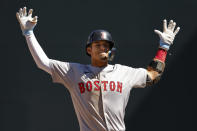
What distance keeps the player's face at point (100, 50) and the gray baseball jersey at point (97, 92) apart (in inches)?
4.0

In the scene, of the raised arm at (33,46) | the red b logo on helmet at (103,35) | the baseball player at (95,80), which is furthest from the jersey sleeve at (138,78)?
the raised arm at (33,46)

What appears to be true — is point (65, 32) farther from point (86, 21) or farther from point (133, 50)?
point (133, 50)

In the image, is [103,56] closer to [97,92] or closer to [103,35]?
[103,35]

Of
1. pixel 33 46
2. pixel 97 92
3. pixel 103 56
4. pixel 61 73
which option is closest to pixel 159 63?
pixel 103 56

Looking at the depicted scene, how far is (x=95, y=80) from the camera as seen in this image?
3.92 metres

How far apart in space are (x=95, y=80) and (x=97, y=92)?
114mm

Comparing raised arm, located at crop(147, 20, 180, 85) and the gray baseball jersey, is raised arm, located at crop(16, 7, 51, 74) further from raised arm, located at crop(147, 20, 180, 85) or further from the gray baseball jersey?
raised arm, located at crop(147, 20, 180, 85)

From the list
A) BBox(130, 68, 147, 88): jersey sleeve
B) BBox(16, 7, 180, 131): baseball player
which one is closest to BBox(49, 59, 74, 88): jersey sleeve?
BBox(16, 7, 180, 131): baseball player

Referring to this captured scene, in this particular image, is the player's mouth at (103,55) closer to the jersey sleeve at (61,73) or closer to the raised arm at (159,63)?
the jersey sleeve at (61,73)

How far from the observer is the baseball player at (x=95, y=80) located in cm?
385

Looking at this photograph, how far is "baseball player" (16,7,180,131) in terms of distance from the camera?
3850 mm

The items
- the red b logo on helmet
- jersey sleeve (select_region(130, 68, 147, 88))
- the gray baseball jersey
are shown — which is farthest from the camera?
jersey sleeve (select_region(130, 68, 147, 88))

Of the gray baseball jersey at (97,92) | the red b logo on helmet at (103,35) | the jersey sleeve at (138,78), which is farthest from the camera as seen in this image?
the jersey sleeve at (138,78)

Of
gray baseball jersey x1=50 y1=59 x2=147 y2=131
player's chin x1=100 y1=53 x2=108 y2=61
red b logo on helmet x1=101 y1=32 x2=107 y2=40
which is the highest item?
red b logo on helmet x1=101 y1=32 x2=107 y2=40
